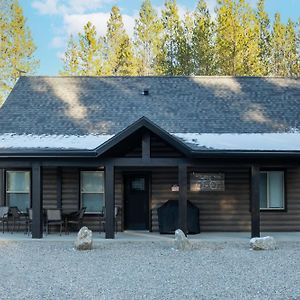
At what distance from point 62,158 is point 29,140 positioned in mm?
1579

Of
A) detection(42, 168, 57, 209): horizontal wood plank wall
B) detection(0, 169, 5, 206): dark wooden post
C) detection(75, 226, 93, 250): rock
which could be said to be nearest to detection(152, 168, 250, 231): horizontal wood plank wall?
detection(42, 168, 57, 209): horizontal wood plank wall

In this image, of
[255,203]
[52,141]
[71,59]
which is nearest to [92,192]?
[52,141]

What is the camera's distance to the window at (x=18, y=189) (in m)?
16.2

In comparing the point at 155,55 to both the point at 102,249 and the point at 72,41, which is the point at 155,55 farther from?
the point at 102,249

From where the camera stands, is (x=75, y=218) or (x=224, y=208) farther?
(x=224, y=208)

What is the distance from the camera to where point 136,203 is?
16297mm

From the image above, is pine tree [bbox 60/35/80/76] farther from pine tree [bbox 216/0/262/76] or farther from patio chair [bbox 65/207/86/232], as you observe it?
patio chair [bbox 65/207/86/232]

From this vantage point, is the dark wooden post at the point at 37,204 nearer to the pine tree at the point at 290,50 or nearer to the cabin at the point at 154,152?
the cabin at the point at 154,152

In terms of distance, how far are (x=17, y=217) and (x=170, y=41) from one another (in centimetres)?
2137

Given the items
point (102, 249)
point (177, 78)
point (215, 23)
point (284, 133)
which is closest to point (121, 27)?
point (215, 23)

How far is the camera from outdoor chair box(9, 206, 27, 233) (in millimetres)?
15266

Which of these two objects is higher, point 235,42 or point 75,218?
point 235,42

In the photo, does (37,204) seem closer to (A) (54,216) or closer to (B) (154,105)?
(A) (54,216)

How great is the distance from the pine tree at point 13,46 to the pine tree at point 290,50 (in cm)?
1721
